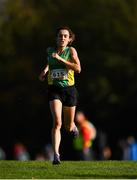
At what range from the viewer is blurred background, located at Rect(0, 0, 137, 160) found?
55500 mm

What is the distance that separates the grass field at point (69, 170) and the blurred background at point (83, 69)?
34.1 meters

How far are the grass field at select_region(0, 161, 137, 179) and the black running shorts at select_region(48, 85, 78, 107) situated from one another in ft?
3.25

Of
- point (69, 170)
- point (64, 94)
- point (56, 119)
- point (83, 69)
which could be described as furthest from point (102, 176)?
point (83, 69)

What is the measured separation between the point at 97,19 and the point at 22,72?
4.73 m

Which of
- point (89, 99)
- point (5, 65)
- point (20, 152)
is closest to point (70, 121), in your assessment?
point (20, 152)

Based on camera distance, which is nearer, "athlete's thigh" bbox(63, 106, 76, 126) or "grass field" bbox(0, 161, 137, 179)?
"grass field" bbox(0, 161, 137, 179)

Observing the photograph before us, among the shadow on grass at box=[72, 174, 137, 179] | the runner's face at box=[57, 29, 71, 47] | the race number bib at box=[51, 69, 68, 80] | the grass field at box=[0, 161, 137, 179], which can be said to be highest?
the runner's face at box=[57, 29, 71, 47]

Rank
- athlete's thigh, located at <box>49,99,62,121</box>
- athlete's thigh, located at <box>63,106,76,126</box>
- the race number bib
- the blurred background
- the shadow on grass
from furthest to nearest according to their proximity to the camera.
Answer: the blurred background < athlete's thigh, located at <box>63,106,76,126</box> < the race number bib < athlete's thigh, located at <box>49,99,62,121</box> < the shadow on grass

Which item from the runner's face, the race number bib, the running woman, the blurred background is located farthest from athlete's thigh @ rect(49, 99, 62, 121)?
the blurred background

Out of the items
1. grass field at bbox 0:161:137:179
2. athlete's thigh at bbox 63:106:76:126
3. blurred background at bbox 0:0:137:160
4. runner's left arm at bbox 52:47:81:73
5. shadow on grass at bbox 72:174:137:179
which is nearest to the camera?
shadow on grass at bbox 72:174:137:179

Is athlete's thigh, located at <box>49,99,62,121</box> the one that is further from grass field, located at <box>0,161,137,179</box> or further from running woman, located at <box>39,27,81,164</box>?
grass field, located at <box>0,161,137,179</box>

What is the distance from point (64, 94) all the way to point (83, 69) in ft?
127

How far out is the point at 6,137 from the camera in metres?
57.5

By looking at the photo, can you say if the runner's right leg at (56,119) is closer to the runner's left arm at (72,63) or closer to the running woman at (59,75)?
the running woman at (59,75)
